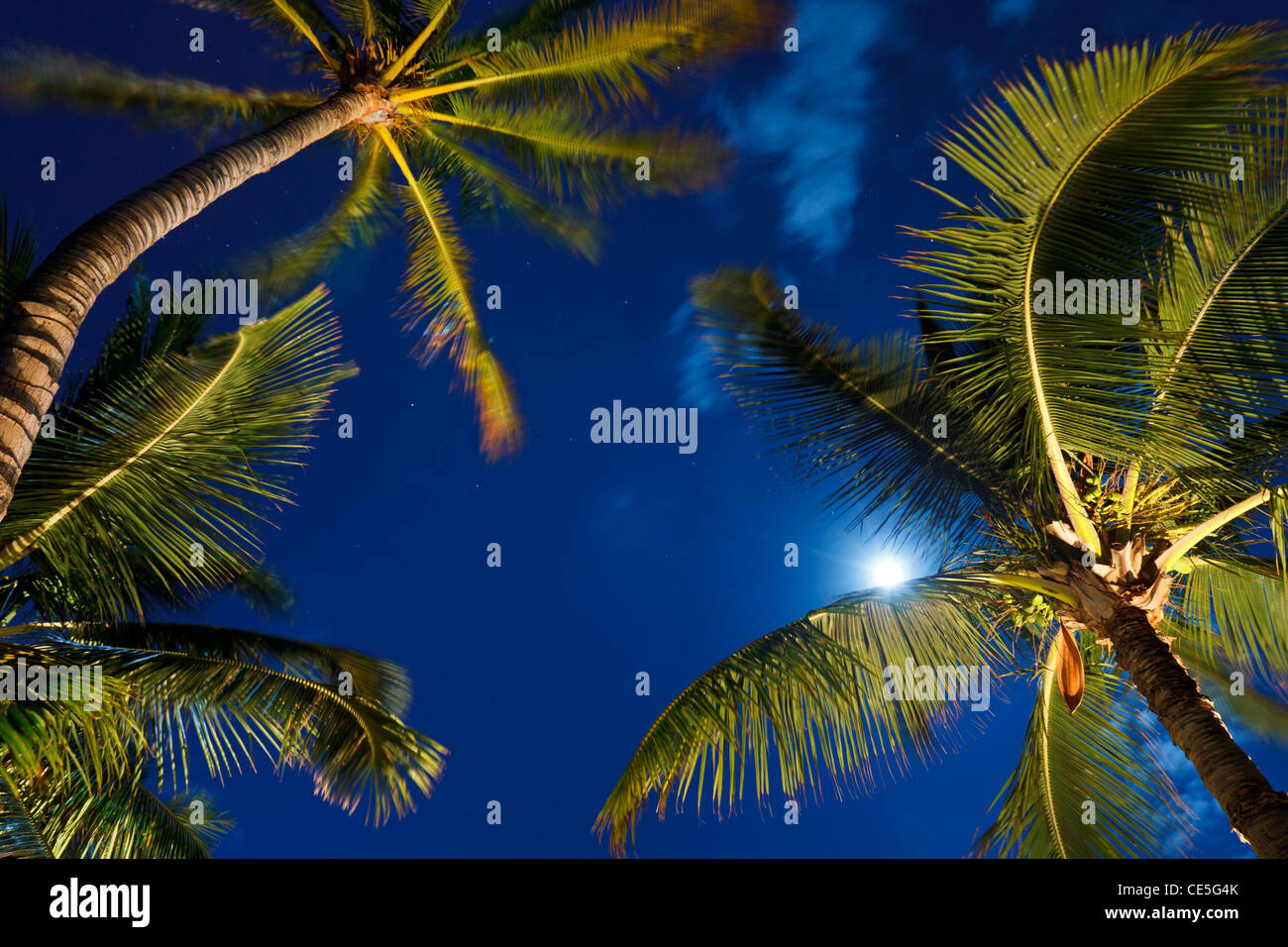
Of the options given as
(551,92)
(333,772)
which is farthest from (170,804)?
(551,92)

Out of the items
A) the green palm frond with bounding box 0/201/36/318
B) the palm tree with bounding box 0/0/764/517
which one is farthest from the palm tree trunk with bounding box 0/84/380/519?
the green palm frond with bounding box 0/201/36/318

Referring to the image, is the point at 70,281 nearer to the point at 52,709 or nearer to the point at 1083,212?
the point at 52,709

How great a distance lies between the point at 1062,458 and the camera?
4902 millimetres

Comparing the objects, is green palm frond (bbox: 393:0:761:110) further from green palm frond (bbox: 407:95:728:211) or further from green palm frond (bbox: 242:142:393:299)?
green palm frond (bbox: 242:142:393:299)

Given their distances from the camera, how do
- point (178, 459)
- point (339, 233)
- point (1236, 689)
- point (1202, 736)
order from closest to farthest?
point (1202, 736), point (178, 459), point (1236, 689), point (339, 233)

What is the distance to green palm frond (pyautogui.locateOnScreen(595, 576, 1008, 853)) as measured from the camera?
15.0ft

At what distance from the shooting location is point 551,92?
7.45 meters

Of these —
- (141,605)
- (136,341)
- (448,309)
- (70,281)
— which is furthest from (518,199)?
(141,605)

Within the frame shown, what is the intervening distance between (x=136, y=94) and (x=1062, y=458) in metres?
9.42

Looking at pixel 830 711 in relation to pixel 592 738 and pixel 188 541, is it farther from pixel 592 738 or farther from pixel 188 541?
pixel 592 738

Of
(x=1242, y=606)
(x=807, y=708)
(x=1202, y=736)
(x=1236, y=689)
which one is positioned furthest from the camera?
(x=1236, y=689)

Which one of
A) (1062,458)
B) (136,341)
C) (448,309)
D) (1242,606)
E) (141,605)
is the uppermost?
(448,309)

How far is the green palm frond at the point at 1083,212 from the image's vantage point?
3.60 meters

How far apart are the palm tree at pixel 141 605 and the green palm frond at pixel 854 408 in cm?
302
